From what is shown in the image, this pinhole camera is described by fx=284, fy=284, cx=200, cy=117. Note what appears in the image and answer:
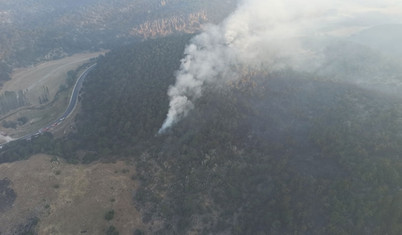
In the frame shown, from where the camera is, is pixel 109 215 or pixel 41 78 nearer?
pixel 109 215

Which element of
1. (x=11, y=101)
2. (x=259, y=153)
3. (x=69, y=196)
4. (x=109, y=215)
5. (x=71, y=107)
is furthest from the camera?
(x=11, y=101)

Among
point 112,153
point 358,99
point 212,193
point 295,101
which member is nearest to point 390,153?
point 358,99

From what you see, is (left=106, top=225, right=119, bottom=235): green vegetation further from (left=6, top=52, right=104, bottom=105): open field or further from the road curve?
(left=6, top=52, right=104, bottom=105): open field

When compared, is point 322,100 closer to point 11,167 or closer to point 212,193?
point 212,193

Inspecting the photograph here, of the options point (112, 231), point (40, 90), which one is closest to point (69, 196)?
point (112, 231)

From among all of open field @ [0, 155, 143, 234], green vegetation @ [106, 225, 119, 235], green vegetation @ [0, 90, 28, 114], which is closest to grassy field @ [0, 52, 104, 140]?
green vegetation @ [0, 90, 28, 114]

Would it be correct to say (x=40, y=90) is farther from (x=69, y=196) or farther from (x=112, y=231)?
(x=112, y=231)
